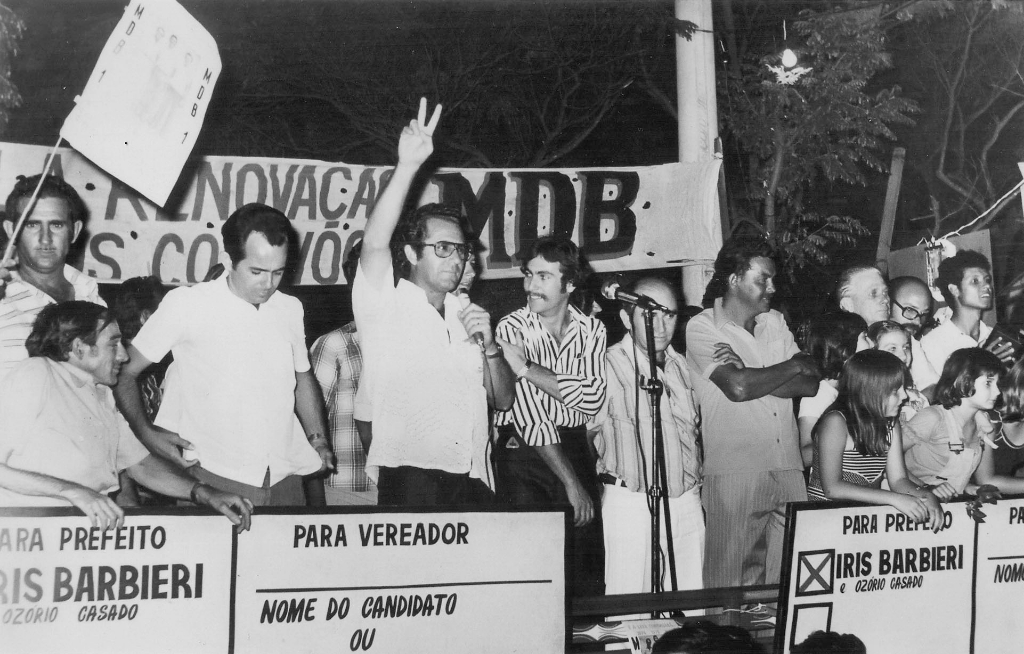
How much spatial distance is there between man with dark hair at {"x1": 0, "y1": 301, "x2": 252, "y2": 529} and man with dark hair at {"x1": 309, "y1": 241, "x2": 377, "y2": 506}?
794 mm

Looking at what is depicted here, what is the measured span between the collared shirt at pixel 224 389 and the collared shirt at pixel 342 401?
1.71 ft

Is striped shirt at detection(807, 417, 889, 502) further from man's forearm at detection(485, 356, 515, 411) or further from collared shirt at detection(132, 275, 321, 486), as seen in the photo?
collared shirt at detection(132, 275, 321, 486)

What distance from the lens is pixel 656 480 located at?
4.17 m

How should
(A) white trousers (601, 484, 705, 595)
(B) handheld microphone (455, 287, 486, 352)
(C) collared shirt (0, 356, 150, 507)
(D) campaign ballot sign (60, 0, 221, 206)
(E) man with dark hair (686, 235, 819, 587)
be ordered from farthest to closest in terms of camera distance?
1. (E) man with dark hair (686, 235, 819, 587)
2. (A) white trousers (601, 484, 705, 595)
3. (B) handheld microphone (455, 287, 486, 352)
4. (D) campaign ballot sign (60, 0, 221, 206)
5. (C) collared shirt (0, 356, 150, 507)

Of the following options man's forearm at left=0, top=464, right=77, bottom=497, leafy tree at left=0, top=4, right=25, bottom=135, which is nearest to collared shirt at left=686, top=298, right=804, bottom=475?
man's forearm at left=0, top=464, right=77, bottom=497

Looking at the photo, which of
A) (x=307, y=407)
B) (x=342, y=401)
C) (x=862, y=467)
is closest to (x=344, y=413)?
(x=342, y=401)

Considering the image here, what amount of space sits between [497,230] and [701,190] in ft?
3.24

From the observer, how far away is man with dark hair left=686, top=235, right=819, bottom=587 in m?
4.31

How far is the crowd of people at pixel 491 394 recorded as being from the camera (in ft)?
11.3

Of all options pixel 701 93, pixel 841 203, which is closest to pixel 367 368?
pixel 701 93

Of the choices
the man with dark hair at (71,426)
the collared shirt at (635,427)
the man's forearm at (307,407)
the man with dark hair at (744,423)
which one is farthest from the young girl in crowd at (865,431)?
the man with dark hair at (71,426)

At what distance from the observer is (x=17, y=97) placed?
15.7ft

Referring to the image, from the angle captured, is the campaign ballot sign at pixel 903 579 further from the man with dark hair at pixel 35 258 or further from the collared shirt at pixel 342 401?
the man with dark hair at pixel 35 258

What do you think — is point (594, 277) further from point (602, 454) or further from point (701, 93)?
point (701, 93)
